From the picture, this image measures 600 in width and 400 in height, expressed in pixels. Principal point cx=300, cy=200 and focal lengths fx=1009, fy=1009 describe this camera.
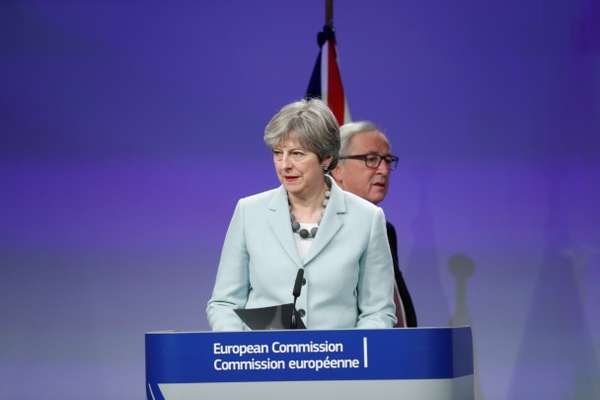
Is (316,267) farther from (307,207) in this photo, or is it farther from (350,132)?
(350,132)

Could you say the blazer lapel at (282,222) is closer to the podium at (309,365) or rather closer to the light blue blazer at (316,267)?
the light blue blazer at (316,267)

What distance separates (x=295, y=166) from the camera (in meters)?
2.48

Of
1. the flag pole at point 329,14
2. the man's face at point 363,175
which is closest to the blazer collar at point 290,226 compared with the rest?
the man's face at point 363,175

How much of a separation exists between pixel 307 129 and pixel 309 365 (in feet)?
2.27

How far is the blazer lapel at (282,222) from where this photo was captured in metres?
2.47

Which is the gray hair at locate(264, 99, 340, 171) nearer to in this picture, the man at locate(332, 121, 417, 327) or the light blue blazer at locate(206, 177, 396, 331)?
the light blue blazer at locate(206, 177, 396, 331)

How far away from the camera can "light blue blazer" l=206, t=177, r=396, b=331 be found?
2.45 meters

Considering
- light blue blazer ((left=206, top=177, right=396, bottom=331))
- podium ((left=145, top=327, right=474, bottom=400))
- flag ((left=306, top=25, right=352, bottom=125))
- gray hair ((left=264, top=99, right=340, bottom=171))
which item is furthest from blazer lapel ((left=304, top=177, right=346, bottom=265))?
flag ((left=306, top=25, right=352, bottom=125))

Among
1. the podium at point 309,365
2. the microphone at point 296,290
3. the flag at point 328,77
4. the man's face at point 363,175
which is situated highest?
the flag at point 328,77

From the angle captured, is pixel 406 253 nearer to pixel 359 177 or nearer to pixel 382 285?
pixel 359 177

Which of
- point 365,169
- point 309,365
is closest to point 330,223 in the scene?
A: point 309,365

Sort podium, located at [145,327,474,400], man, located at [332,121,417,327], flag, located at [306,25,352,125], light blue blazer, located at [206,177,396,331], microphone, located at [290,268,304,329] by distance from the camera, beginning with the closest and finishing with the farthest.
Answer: podium, located at [145,327,474,400]
microphone, located at [290,268,304,329]
light blue blazer, located at [206,177,396,331]
man, located at [332,121,417,327]
flag, located at [306,25,352,125]

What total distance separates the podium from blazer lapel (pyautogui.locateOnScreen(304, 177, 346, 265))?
49 centimetres

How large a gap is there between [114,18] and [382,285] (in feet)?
9.32
